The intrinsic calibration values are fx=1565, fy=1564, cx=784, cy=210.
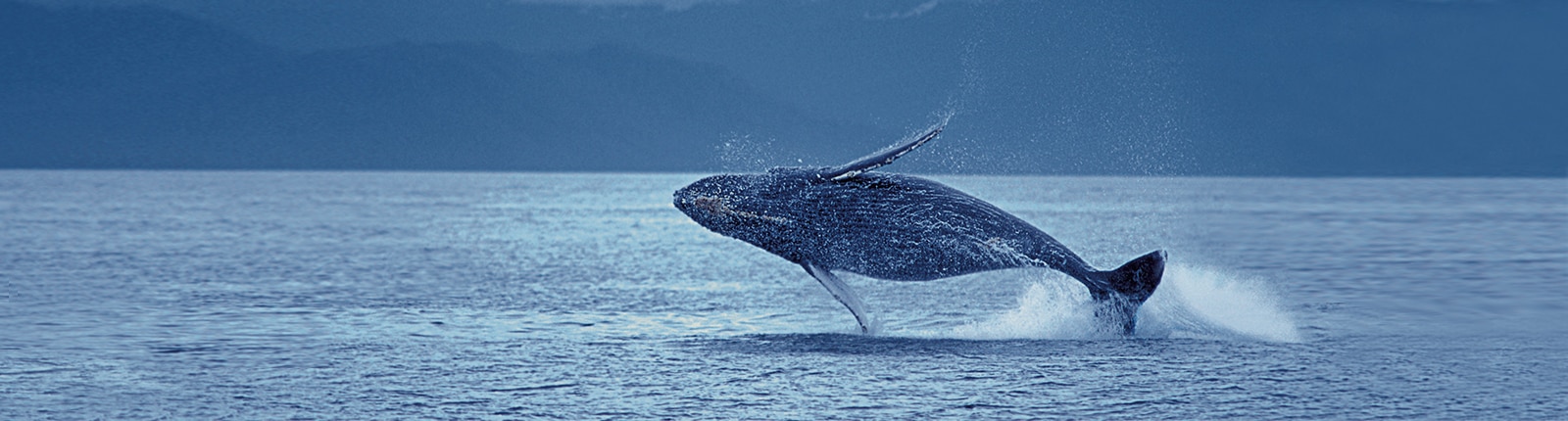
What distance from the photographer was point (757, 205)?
500 inches

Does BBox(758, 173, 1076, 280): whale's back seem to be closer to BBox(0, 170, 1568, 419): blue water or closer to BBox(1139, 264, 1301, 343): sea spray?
BBox(0, 170, 1568, 419): blue water

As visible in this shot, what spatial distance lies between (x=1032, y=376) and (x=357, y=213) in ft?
161

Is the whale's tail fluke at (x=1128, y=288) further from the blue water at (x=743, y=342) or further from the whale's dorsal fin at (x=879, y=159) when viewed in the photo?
the whale's dorsal fin at (x=879, y=159)

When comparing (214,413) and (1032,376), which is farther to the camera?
(1032,376)

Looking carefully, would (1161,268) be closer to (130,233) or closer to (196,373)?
(196,373)

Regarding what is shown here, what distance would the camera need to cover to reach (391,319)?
50.9 feet

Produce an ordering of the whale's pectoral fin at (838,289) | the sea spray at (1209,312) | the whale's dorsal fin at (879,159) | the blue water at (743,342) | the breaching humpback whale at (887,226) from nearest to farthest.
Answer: the blue water at (743,342)
the whale's dorsal fin at (879,159)
the breaching humpback whale at (887,226)
the whale's pectoral fin at (838,289)
the sea spray at (1209,312)

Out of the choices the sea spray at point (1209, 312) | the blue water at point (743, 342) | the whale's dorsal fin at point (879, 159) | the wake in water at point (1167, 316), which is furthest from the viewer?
the sea spray at point (1209, 312)

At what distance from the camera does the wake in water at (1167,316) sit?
1373cm

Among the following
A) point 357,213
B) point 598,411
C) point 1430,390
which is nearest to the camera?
point 598,411

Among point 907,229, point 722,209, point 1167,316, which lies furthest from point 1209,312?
point 722,209

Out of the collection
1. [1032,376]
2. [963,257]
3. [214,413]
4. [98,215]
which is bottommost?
[214,413]

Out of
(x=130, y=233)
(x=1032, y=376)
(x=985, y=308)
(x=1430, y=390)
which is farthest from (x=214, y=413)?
(x=130, y=233)

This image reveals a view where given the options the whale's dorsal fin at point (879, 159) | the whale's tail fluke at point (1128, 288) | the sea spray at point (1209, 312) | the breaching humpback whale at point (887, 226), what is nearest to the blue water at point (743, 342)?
the sea spray at point (1209, 312)
